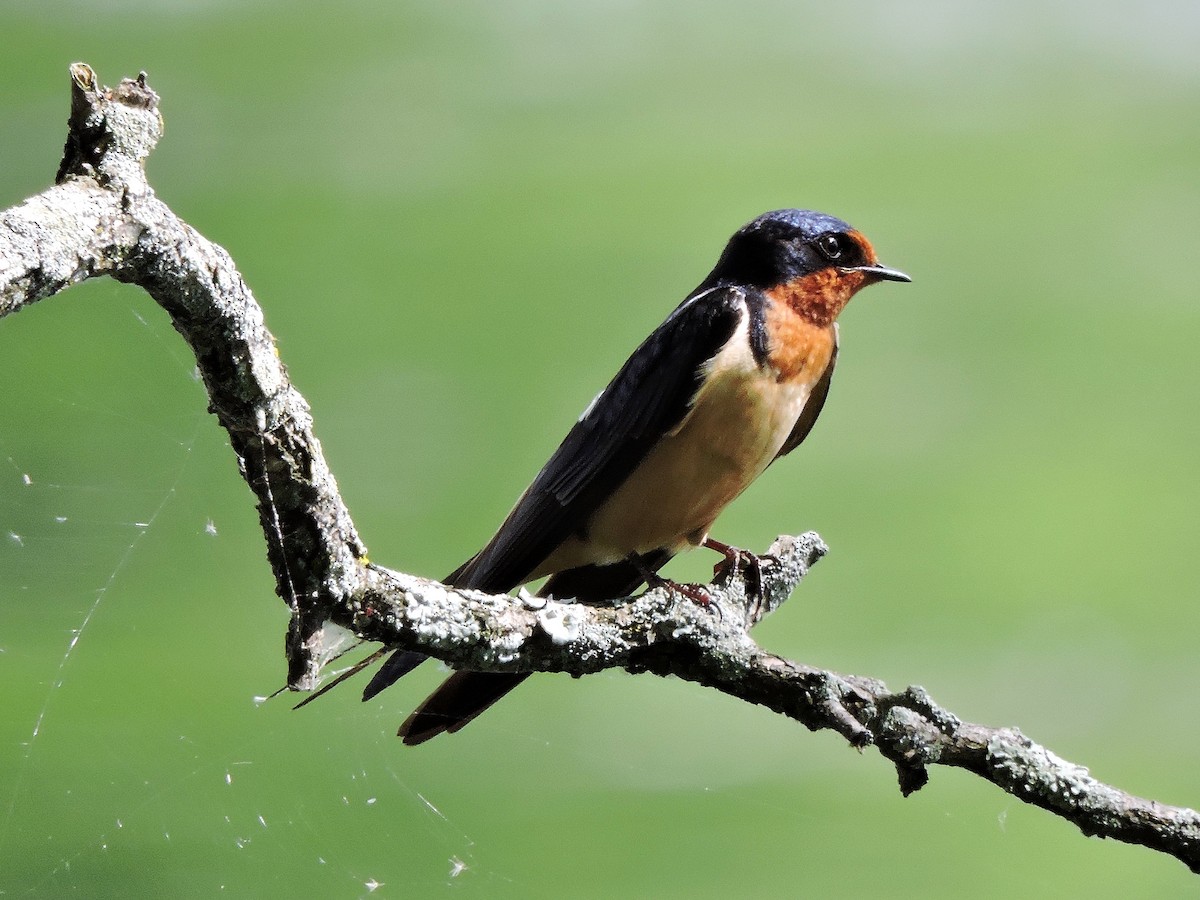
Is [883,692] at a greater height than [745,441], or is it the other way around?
[745,441]

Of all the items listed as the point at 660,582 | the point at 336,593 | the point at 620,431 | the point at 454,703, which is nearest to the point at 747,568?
the point at 660,582

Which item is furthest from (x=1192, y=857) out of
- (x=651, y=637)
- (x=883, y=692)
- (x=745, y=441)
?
(x=745, y=441)

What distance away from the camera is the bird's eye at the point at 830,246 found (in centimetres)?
238

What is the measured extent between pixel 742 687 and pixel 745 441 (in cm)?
62

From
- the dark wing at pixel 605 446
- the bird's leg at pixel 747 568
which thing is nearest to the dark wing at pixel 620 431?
the dark wing at pixel 605 446

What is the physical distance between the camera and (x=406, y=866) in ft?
14.5

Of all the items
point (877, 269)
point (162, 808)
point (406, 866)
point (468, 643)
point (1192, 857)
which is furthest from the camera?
point (162, 808)

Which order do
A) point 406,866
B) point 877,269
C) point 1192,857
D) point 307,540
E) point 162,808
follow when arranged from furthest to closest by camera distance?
point 162,808 < point 406,866 < point 877,269 < point 1192,857 < point 307,540

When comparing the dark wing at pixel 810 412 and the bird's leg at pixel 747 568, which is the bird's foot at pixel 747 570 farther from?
the dark wing at pixel 810 412

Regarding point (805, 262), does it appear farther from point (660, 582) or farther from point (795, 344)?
point (660, 582)

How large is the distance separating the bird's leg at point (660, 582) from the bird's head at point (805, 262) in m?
0.51

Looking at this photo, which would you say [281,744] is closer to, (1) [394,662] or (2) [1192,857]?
(1) [394,662]

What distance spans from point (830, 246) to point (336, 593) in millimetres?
1413

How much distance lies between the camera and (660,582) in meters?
2.23
